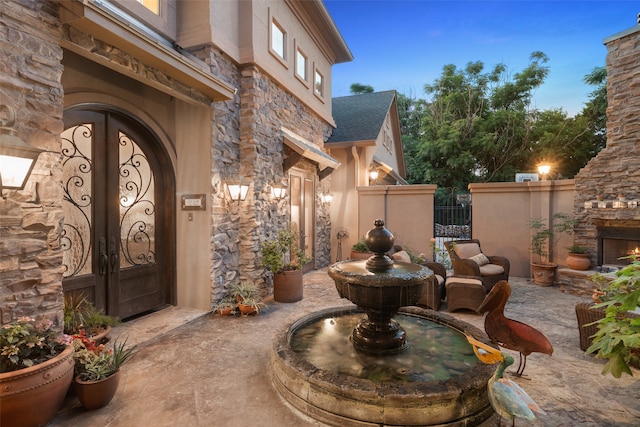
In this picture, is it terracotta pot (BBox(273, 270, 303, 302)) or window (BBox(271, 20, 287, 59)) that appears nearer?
terracotta pot (BBox(273, 270, 303, 302))

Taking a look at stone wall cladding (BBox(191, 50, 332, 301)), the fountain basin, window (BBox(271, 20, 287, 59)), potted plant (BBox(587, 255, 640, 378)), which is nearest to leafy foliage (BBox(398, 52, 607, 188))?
window (BBox(271, 20, 287, 59))

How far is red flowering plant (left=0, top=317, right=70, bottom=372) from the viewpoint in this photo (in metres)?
2.30

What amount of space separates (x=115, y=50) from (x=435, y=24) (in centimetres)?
2501

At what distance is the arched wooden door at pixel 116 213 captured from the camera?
13.6 feet

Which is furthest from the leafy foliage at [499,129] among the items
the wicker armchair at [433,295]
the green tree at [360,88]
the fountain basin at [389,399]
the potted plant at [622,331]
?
the potted plant at [622,331]

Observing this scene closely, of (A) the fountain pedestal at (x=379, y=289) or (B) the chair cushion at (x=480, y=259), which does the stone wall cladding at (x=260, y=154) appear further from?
(B) the chair cushion at (x=480, y=259)

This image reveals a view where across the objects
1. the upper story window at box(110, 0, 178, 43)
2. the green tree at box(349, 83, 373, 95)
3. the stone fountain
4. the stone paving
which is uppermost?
the green tree at box(349, 83, 373, 95)

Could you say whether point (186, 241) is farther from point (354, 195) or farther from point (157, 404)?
point (354, 195)

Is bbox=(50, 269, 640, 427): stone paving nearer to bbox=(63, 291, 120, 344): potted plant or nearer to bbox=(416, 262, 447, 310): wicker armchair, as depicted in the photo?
bbox=(63, 291, 120, 344): potted plant

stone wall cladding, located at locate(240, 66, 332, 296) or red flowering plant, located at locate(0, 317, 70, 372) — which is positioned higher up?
stone wall cladding, located at locate(240, 66, 332, 296)

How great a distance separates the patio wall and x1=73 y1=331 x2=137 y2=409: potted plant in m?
7.92

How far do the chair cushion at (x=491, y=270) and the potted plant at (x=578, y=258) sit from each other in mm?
1915

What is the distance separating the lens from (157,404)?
2.78 meters

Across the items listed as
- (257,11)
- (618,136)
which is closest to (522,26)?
(618,136)
